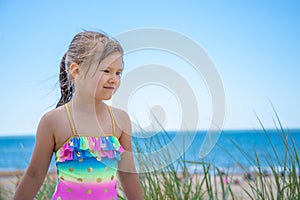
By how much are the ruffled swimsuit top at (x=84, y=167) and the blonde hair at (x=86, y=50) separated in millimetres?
194

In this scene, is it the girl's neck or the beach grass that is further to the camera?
the beach grass

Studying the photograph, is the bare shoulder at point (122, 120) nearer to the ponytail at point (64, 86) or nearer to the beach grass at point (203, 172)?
the ponytail at point (64, 86)

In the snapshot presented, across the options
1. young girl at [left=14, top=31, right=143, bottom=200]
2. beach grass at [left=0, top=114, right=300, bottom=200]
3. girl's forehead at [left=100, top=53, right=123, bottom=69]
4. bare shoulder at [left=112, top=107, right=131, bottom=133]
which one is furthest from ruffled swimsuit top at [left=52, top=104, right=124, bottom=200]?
beach grass at [left=0, top=114, right=300, bottom=200]

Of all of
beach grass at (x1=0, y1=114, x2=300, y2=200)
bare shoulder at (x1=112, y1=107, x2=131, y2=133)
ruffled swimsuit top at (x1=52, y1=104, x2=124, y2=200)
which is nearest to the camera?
ruffled swimsuit top at (x1=52, y1=104, x2=124, y2=200)

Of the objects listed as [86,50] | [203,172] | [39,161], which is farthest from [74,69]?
[203,172]

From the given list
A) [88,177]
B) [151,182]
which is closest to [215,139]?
[151,182]

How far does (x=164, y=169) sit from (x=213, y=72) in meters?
0.75

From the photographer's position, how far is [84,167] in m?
1.40

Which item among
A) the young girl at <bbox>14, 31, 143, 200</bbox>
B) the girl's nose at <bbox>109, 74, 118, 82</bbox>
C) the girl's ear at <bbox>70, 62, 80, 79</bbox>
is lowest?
the young girl at <bbox>14, 31, 143, 200</bbox>

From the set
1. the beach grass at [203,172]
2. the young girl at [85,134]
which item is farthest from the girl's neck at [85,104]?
the beach grass at [203,172]

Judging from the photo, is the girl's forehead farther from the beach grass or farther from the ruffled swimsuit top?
the beach grass

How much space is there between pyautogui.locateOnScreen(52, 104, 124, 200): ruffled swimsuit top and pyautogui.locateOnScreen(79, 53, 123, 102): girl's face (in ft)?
0.40

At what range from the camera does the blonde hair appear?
4.76ft

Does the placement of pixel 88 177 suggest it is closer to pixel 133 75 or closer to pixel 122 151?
pixel 122 151
